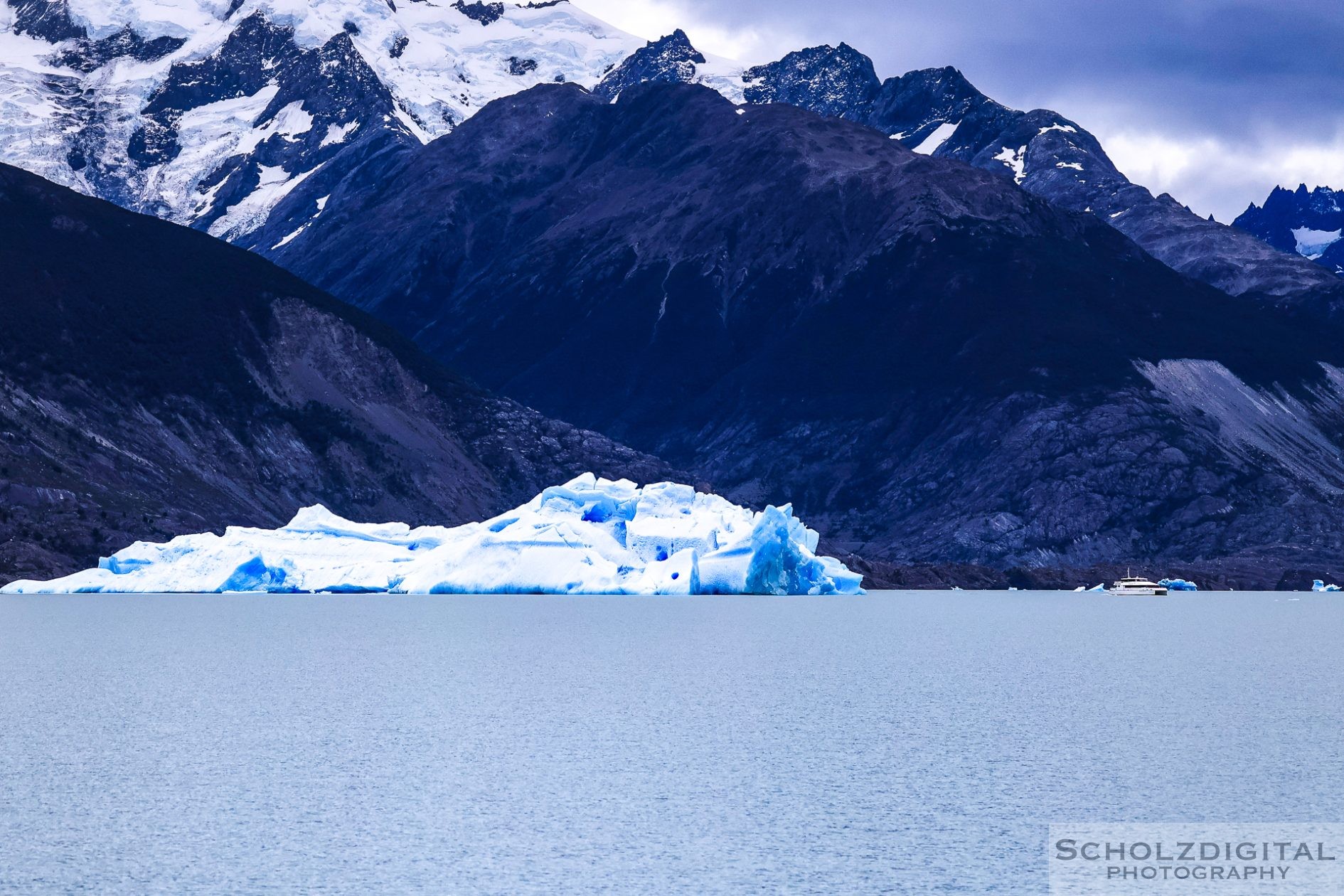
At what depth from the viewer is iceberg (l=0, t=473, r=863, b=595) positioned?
3593 inches

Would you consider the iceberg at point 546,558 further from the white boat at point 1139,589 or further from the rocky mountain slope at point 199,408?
the white boat at point 1139,589

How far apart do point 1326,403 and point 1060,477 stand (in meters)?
47.3

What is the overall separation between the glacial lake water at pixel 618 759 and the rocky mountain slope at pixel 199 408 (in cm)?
6521

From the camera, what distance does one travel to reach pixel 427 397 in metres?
171

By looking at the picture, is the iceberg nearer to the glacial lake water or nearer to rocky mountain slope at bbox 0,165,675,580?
rocky mountain slope at bbox 0,165,675,580

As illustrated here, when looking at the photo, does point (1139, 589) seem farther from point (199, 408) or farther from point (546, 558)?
point (199, 408)

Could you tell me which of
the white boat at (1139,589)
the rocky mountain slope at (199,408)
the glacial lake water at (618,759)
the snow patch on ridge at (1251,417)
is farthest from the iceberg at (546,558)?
the snow patch on ridge at (1251,417)

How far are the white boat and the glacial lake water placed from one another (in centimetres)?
7493

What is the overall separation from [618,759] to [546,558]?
6297cm

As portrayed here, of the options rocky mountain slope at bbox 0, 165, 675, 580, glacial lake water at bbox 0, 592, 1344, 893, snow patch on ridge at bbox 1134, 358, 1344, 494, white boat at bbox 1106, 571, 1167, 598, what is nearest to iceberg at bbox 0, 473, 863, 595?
rocky mountain slope at bbox 0, 165, 675, 580

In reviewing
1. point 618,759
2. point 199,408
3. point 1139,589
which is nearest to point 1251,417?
point 1139,589

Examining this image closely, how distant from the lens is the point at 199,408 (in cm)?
14450

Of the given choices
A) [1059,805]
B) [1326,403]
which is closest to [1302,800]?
[1059,805]

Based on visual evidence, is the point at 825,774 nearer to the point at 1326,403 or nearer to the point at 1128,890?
the point at 1128,890
